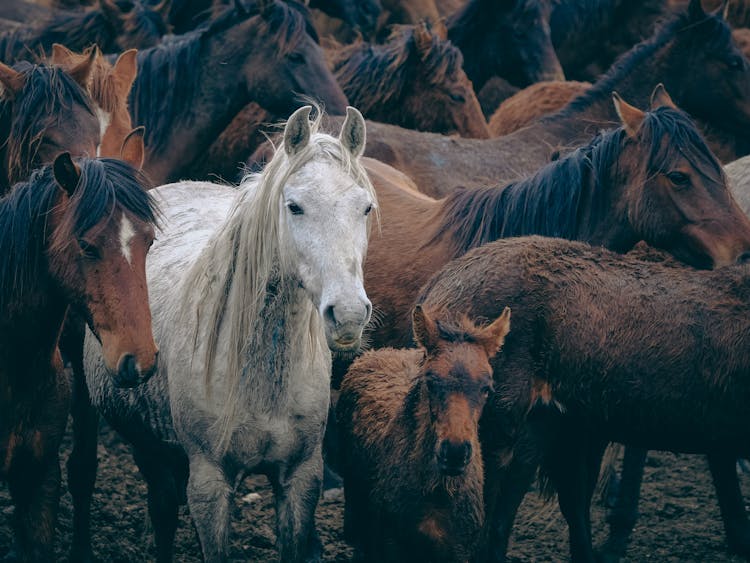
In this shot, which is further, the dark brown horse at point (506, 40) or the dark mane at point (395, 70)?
the dark brown horse at point (506, 40)

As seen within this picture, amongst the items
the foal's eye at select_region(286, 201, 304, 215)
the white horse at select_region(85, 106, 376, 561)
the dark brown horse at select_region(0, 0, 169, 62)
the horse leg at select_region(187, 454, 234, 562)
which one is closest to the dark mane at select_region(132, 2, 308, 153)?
the dark brown horse at select_region(0, 0, 169, 62)

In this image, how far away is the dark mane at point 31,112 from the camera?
16.9ft

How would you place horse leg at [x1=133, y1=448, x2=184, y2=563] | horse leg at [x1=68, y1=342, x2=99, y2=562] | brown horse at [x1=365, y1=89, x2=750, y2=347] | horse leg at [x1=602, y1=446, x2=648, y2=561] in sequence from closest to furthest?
1. horse leg at [x1=133, y1=448, x2=184, y2=563]
2. brown horse at [x1=365, y1=89, x2=750, y2=347]
3. horse leg at [x1=68, y1=342, x2=99, y2=562]
4. horse leg at [x1=602, y1=446, x2=648, y2=561]

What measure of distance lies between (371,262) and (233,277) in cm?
199

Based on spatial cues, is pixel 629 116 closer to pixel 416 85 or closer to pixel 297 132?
pixel 297 132

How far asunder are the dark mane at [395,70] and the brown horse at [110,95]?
9.01ft

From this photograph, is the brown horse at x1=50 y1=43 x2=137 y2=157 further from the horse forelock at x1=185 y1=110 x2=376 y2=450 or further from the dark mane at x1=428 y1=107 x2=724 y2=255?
the dark mane at x1=428 y1=107 x2=724 y2=255

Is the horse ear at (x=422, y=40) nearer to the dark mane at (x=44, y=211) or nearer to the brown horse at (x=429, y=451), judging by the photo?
the brown horse at (x=429, y=451)

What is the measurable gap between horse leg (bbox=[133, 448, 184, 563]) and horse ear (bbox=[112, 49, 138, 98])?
2.11 m

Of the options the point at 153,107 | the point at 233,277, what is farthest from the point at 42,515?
the point at 153,107

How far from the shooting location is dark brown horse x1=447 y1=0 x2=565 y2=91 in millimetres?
9492

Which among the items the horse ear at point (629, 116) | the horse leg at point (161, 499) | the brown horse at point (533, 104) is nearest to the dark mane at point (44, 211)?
the horse leg at point (161, 499)

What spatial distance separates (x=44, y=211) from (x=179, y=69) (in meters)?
3.45

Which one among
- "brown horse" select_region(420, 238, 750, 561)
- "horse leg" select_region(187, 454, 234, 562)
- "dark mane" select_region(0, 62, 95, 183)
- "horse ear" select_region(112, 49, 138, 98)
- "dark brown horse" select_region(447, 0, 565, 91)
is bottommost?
"horse leg" select_region(187, 454, 234, 562)
